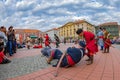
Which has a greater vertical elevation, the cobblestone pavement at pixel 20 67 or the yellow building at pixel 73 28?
the yellow building at pixel 73 28

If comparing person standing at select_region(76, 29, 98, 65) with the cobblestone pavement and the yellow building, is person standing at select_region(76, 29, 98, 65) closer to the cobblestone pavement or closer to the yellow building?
the cobblestone pavement

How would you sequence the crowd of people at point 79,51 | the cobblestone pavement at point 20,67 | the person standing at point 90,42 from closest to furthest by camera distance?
the cobblestone pavement at point 20,67 < the crowd of people at point 79,51 < the person standing at point 90,42

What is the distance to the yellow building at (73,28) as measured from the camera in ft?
317

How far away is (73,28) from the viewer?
3984 inches

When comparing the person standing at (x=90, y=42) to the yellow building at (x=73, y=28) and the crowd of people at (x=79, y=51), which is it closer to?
the crowd of people at (x=79, y=51)

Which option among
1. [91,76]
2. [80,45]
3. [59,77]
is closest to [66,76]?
[59,77]

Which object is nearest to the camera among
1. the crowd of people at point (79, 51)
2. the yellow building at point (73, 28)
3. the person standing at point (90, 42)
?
A: the crowd of people at point (79, 51)

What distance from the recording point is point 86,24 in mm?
97750

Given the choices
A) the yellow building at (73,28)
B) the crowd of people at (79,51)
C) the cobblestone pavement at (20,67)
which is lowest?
the cobblestone pavement at (20,67)

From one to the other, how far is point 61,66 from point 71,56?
1.41 feet

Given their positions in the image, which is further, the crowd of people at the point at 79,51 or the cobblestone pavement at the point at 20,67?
the crowd of people at the point at 79,51

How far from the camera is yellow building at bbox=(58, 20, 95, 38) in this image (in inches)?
3804

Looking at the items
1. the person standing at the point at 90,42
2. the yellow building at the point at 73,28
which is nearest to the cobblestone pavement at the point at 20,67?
the person standing at the point at 90,42

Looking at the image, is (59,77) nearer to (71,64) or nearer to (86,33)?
(71,64)
